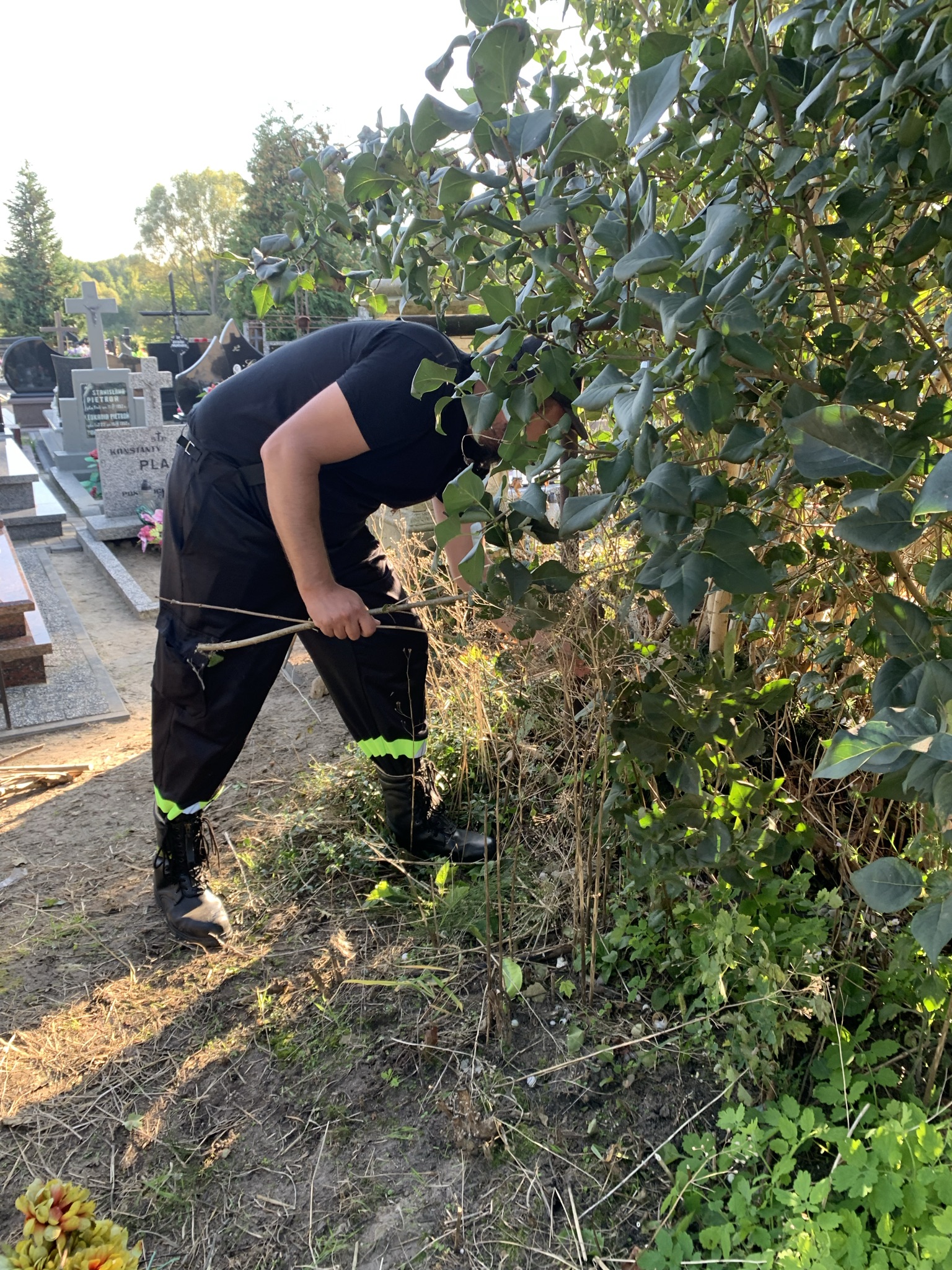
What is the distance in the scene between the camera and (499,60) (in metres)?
0.95

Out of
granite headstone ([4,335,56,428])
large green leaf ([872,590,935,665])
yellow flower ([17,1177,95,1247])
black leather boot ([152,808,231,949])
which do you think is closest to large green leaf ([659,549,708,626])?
large green leaf ([872,590,935,665])

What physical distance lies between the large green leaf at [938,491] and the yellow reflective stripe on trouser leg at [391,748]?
2.22 m

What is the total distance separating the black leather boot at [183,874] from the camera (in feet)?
8.54

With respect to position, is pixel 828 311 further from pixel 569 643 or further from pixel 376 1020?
pixel 376 1020

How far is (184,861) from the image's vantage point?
2711 mm

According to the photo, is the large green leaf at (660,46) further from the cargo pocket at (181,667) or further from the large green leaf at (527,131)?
the cargo pocket at (181,667)

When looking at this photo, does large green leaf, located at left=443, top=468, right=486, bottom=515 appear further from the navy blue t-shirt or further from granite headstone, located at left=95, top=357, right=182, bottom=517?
granite headstone, located at left=95, top=357, right=182, bottom=517

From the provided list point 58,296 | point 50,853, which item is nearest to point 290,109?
point 58,296

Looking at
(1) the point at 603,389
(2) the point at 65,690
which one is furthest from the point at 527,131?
(2) the point at 65,690

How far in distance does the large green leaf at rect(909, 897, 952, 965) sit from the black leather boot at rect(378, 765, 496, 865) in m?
2.00

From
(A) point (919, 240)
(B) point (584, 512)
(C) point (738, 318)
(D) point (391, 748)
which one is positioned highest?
(A) point (919, 240)

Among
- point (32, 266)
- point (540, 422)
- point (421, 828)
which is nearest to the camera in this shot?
point (540, 422)

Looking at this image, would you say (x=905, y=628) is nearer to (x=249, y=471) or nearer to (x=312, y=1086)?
(x=312, y=1086)

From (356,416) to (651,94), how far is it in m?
1.40
